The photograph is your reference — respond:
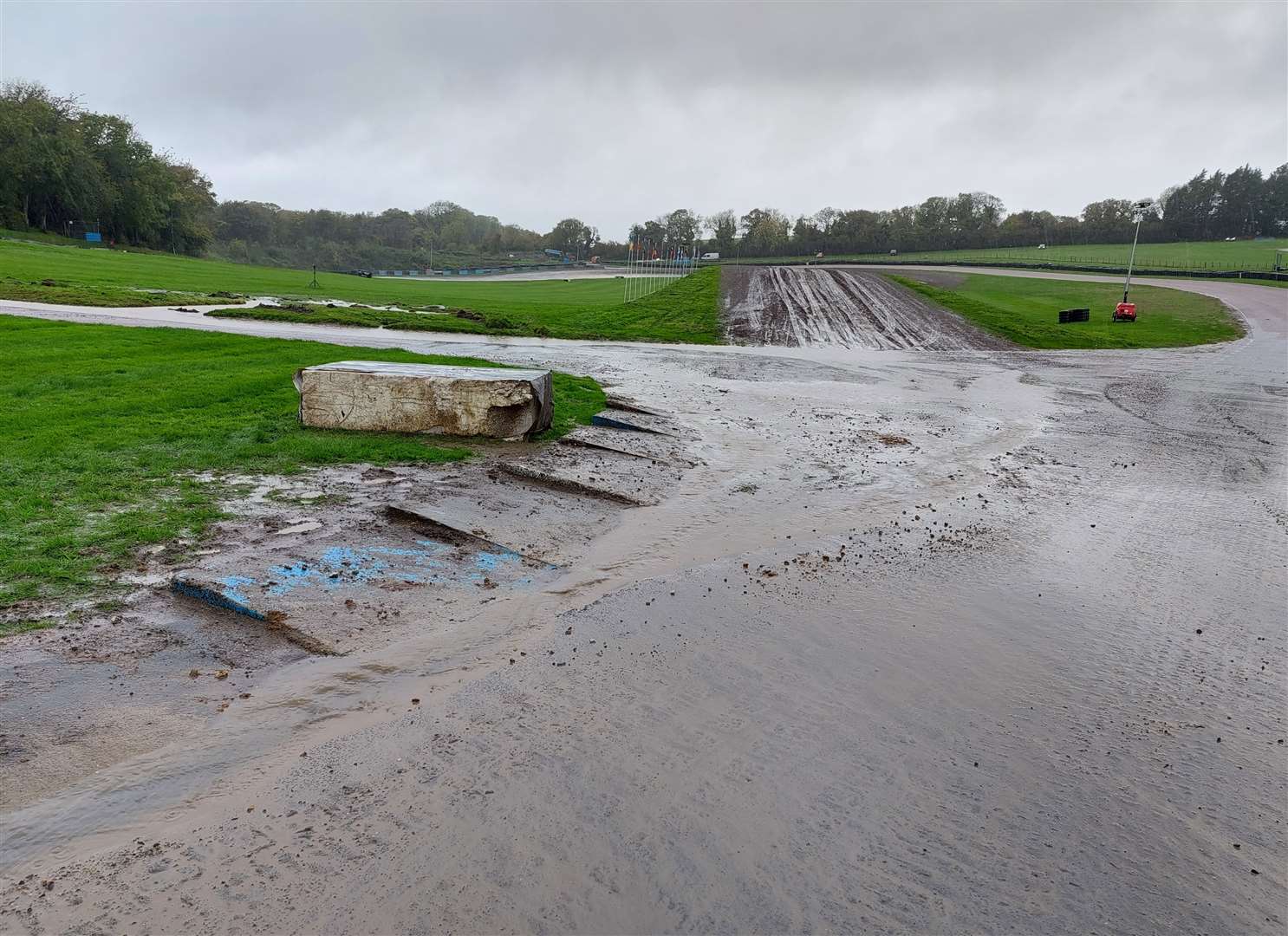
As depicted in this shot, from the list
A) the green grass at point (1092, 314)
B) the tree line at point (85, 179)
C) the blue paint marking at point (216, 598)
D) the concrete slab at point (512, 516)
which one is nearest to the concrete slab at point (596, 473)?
the concrete slab at point (512, 516)

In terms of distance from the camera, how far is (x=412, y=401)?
931 cm

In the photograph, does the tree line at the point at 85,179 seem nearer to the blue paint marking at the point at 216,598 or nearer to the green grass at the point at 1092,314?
the green grass at the point at 1092,314

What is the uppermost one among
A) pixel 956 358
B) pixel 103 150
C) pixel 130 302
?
pixel 103 150

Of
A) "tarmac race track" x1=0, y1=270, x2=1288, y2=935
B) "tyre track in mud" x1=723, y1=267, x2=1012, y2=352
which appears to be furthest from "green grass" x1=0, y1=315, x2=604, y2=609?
"tyre track in mud" x1=723, y1=267, x2=1012, y2=352

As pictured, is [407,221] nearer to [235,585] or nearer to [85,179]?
[85,179]

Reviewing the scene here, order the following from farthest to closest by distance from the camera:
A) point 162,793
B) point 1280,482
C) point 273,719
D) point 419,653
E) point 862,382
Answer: point 862,382 → point 1280,482 → point 419,653 → point 273,719 → point 162,793

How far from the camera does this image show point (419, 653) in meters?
4.62

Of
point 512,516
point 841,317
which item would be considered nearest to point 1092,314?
point 841,317

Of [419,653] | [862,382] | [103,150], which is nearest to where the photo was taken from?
[419,653]

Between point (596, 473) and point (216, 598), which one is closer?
point (216, 598)

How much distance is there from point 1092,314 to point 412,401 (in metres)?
36.4

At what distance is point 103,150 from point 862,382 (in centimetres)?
8256

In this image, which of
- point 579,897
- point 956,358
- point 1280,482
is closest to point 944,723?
point 579,897

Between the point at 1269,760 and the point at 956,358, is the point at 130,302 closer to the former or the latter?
the point at 956,358
